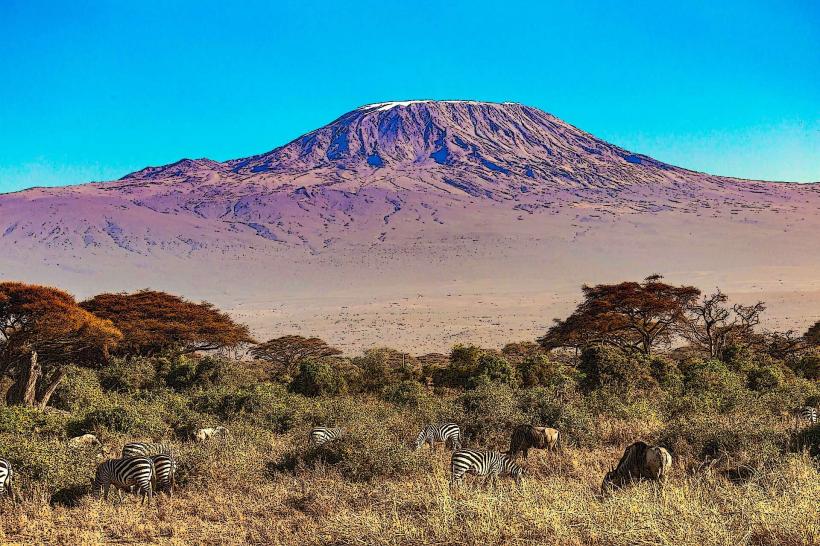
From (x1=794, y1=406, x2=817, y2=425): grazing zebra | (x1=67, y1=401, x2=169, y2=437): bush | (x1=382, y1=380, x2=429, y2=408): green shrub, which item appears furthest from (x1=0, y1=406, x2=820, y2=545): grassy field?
(x1=382, y1=380, x2=429, y2=408): green shrub

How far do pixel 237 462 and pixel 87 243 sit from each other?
142818 millimetres

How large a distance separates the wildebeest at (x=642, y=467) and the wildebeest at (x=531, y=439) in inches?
82.5

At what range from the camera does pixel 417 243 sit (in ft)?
405

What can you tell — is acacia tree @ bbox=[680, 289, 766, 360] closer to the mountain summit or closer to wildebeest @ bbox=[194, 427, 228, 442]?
wildebeest @ bbox=[194, 427, 228, 442]

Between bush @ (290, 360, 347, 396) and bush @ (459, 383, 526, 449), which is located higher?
bush @ (459, 383, 526, 449)

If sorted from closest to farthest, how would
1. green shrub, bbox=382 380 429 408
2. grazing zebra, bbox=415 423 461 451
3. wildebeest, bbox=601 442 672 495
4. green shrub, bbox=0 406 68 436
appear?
1. wildebeest, bbox=601 442 672 495
2. grazing zebra, bbox=415 423 461 451
3. green shrub, bbox=0 406 68 436
4. green shrub, bbox=382 380 429 408

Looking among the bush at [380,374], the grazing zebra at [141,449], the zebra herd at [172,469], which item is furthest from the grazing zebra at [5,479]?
the bush at [380,374]

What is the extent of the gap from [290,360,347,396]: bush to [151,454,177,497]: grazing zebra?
10.8 meters

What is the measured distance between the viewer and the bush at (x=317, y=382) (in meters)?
19.2

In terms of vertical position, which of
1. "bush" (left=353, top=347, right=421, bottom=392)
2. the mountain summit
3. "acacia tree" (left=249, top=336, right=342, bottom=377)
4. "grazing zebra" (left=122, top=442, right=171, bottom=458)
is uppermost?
the mountain summit

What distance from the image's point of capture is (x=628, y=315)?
90.3ft

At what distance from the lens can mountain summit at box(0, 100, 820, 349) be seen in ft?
318

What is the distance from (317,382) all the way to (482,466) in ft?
38.1

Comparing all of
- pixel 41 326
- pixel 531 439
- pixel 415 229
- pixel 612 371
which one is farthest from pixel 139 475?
pixel 415 229
